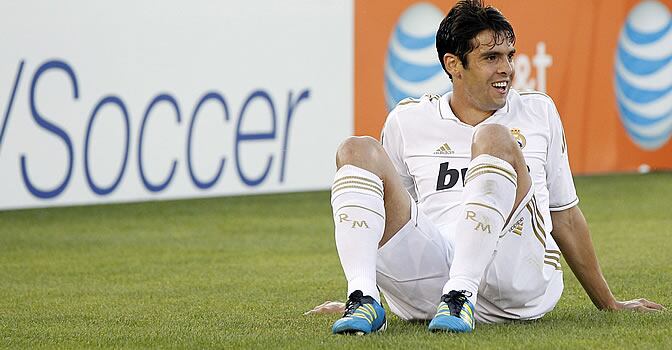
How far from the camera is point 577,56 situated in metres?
11.0

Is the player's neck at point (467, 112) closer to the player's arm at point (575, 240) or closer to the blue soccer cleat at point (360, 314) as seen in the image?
the player's arm at point (575, 240)

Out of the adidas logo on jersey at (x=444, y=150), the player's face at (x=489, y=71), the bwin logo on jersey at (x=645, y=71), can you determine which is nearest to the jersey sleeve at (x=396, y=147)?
the adidas logo on jersey at (x=444, y=150)

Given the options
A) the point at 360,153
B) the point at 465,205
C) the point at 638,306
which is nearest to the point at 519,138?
the point at 465,205

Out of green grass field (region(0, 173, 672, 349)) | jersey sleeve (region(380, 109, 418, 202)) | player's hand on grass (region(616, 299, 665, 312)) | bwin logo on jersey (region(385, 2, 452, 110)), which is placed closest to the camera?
green grass field (region(0, 173, 672, 349))

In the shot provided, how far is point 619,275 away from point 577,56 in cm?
540

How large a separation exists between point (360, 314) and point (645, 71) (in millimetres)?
8222

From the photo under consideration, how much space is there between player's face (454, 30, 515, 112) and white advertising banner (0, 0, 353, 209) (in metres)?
4.57

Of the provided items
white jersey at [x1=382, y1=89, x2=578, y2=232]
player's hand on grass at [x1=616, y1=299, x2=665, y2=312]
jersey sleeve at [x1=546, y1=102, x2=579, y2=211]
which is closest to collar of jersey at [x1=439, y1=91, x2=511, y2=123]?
white jersey at [x1=382, y1=89, x2=578, y2=232]

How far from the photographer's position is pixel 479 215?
370 centimetres

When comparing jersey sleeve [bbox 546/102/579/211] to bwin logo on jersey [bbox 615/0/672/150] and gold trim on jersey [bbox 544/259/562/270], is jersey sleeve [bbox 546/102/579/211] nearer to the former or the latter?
gold trim on jersey [bbox 544/259/562/270]

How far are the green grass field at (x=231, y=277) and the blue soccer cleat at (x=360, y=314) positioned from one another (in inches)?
1.5

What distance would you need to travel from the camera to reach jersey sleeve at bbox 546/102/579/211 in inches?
162

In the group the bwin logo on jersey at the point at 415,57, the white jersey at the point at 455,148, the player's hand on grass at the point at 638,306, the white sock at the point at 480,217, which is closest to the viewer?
the white sock at the point at 480,217

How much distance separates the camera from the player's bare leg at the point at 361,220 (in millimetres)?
3709
